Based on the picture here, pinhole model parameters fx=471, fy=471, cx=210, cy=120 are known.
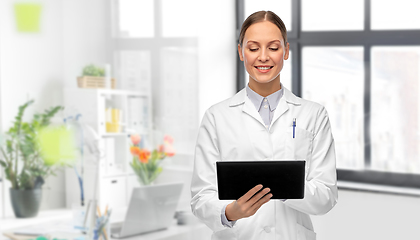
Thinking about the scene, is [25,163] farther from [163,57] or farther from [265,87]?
[265,87]

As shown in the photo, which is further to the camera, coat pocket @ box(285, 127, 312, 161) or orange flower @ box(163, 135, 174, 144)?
orange flower @ box(163, 135, 174, 144)

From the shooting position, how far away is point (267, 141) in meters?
1.14

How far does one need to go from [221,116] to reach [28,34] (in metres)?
1.45

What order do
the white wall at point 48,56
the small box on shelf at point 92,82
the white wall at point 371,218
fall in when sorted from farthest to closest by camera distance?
the white wall at point 371,218
the small box on shelf at point 92,82
the white wall at point 48,56

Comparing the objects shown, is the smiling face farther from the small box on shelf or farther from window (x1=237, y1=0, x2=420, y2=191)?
window (x1=237, y1=0, x2=420, y2=191)

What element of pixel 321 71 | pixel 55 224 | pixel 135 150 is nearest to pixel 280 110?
pixel 55 224

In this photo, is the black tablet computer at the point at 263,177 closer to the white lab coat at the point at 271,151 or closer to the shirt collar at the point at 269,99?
the white lab coat at the point at 271,151

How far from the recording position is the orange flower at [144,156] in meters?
2.84

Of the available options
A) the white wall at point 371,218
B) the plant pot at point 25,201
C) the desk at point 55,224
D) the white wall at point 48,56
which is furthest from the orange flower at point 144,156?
the white wall at point 371,218

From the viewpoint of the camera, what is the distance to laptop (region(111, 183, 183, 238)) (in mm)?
2746

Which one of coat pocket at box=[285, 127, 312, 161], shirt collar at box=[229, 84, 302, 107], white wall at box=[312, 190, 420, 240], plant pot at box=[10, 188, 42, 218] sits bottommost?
white wall at box=[312, 190, 420, 240]

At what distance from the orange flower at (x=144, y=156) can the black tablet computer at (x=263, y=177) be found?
1886 millimetres

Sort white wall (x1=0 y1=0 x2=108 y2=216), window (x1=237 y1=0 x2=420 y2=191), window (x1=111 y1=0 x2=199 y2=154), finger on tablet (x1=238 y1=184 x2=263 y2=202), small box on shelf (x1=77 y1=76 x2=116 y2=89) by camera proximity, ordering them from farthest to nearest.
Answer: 1. window (x1=237 y1=0 x2=420 y2=191)
2. window (x1=111 y1=0 x2=199 y2=154)
3. small box on shelf (x1=77 y1=76 x2=116 y2=89)
4. white wall (x1=0 y1=0 x2=108 y2=216)
5. finger on tablet (x1=238 y1=184 x2=263 y2=202)

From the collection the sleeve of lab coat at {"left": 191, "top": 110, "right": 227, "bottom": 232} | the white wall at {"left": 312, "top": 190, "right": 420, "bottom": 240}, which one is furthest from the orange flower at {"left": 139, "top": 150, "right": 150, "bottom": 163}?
the sleeve of lab coat at {"left": 191, "top": 110, "right": 227, "bottom": 232}
